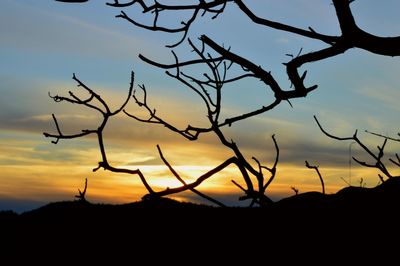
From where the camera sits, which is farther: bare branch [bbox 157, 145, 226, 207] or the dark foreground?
bare branch [bbox 157, 145, 226, 207]

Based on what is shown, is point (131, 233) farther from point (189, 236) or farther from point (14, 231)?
point (14, 231)

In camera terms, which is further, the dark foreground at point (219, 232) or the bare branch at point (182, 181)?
the bare branch at point (182, 181)

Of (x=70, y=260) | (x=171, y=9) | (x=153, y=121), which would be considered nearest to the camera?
(x=70, y=260)

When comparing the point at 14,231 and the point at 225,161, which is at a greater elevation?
the point at 225,161

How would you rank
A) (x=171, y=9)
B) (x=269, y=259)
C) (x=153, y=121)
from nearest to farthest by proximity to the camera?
(x=269, y=259), (x=171, y=9), (x=153, y=121)

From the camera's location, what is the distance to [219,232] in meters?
2.31

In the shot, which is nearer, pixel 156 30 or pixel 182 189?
pixel 182 189

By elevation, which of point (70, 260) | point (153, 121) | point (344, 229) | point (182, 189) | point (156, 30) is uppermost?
point (156, 30)

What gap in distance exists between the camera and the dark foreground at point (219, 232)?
7.23 feet

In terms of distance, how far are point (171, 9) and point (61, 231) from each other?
1361 mm

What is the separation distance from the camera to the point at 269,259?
2178 millimetres

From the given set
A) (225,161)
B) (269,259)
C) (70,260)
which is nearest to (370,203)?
(269,259)

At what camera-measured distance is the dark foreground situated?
7.23 feet

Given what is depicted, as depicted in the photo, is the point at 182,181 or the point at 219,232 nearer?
the point at 219,232
